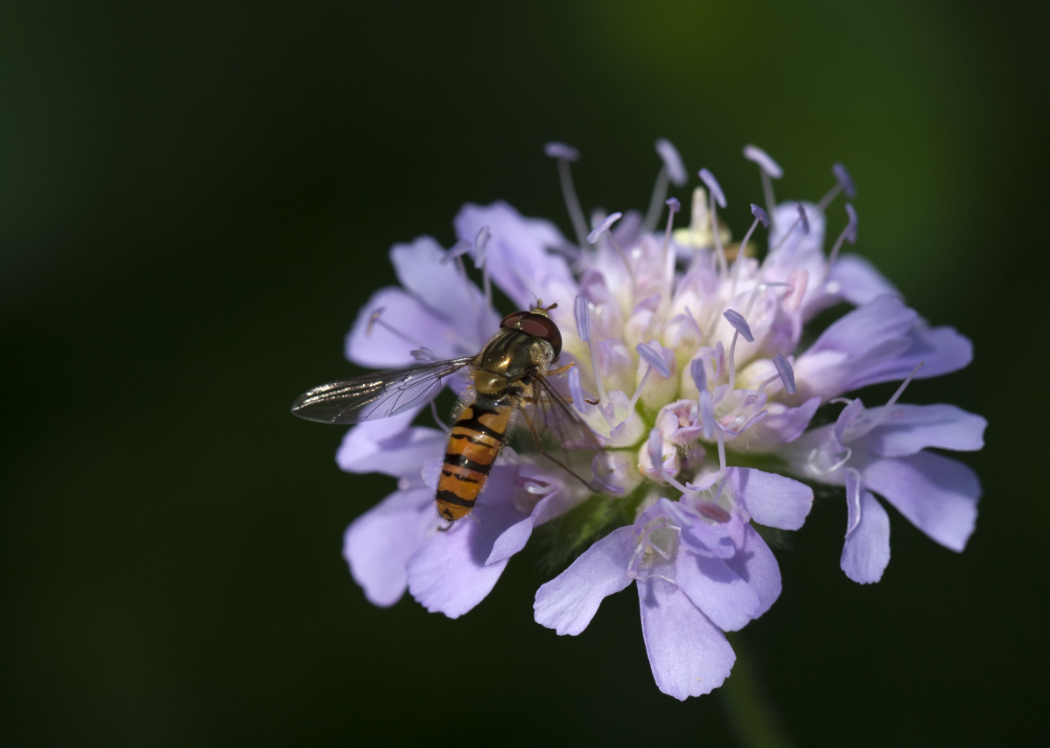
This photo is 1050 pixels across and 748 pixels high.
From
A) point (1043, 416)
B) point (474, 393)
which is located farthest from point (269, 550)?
point (1043, 416)

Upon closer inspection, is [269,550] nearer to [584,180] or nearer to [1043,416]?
[584,180]

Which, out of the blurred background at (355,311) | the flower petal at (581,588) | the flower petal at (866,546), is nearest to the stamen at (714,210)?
the flower petal at (866,546)

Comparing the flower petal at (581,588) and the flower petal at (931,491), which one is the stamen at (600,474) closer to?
the flower petal at (581,588)

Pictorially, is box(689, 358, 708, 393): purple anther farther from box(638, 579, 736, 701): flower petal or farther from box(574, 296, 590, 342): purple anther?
box(638, 579, 736, 701): flower petal

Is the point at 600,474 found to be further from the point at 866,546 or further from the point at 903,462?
the point at 903,462

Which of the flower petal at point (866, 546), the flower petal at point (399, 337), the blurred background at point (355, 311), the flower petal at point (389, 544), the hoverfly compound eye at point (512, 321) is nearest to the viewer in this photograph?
the flower petal at point (866, 546)

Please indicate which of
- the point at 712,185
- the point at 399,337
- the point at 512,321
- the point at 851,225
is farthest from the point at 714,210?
the point at 399,337

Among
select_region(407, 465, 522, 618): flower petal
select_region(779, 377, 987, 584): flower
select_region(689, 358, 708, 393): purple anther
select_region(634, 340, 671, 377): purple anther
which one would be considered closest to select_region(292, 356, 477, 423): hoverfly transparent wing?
select_region(407, 465, 522, 618): flower petal
